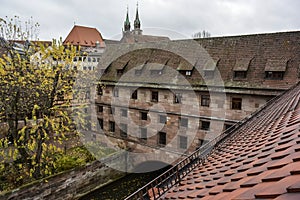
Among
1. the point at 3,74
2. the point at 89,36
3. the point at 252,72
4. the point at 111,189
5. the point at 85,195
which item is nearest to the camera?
the point at 3,74

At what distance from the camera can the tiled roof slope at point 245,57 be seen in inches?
530

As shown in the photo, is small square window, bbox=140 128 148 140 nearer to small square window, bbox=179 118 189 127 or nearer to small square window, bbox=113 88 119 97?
small square window, bbox=179 118 189 127

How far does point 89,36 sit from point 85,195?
4830cm

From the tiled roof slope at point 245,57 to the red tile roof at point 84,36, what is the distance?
40395 millimetres

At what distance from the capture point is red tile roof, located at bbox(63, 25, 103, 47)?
54906 mm

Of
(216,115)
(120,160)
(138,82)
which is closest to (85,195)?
(120,160)

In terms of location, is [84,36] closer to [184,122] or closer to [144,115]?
[144,115]

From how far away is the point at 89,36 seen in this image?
187 feet

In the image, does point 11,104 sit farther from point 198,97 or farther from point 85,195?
point 198,97

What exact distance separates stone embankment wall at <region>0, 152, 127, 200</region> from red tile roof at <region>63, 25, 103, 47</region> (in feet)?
138

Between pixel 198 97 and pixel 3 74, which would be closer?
pixel 3 74

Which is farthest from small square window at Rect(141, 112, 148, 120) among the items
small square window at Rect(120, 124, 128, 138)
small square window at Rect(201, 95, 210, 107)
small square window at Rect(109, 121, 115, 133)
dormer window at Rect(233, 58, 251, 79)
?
dormer window at Rect(233, 58, 251, 79)

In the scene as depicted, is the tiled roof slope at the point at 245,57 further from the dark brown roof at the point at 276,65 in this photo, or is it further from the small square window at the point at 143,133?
the small square window at the point at 143,133

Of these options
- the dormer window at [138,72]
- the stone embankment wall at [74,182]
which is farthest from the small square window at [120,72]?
the stone embankment wall at [74,182]
